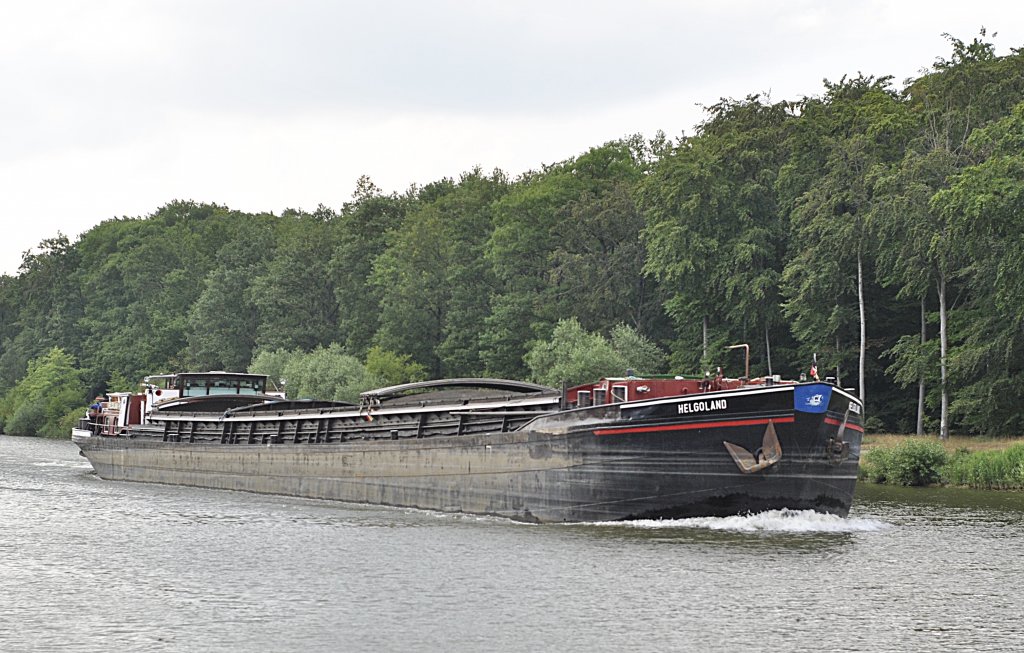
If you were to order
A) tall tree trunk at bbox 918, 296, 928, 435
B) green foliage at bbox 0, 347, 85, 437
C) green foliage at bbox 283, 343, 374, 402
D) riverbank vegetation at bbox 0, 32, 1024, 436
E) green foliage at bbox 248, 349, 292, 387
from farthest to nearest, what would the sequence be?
green foliage at bbox 0, 347, 85, 437 < green foliage at bbox 248, 349, 292, 387 < green foliage at bbox 283, 343, 374, 402 < tall tree trunk at bbox 918, 296, 928, 435 < riverbank vegetation at bbox 0, 32, 1024, 436

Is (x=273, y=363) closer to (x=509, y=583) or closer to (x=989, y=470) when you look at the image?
(x=989, y=470)

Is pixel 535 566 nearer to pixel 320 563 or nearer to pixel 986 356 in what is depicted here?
pixel 320 563

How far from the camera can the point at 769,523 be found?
28484 mm

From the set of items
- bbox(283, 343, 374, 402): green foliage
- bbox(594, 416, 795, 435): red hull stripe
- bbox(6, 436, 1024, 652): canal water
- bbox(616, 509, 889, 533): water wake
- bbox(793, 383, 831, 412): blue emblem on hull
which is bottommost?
bbox(6, 436, 1024, 652): canal water

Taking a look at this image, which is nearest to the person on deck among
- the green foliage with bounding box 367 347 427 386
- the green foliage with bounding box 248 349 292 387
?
the green foliage with bounding box 367 347 427 386

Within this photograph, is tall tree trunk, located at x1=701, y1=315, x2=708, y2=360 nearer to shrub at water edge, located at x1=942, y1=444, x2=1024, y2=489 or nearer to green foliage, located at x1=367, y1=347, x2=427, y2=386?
green foliage, located at x1=367, y1=347, x2=427, y2=386

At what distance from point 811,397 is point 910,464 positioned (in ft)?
61.9

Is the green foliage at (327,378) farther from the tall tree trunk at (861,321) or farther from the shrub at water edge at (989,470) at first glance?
the shrub at water edge at (989,470)

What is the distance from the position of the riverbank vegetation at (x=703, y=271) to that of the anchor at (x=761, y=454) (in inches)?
992

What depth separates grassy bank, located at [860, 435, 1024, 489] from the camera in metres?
42.8

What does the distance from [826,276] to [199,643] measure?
1914 inches

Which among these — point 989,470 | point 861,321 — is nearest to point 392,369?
point 861,321

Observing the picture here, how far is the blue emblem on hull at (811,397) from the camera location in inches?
1106

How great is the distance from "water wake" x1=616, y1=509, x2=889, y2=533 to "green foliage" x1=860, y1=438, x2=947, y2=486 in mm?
16825
